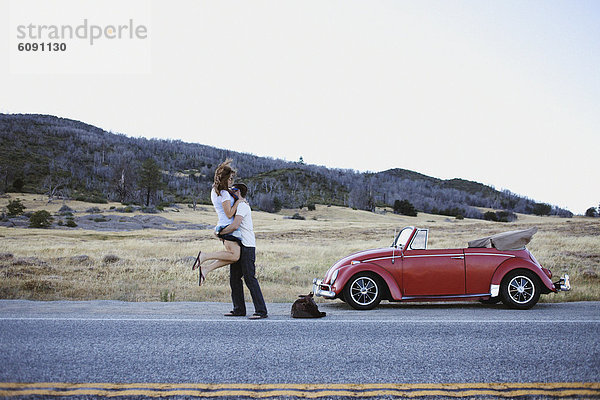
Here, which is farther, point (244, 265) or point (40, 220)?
point (40, 220)

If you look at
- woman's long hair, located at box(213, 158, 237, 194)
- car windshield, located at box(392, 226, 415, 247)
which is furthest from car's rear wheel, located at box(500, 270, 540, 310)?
woman's long hair, located at box(213, 158, 237, 194)

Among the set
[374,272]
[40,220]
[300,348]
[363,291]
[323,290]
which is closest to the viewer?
[300,348]

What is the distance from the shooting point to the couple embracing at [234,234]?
7.62 metres

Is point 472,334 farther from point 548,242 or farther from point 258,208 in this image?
point 258,208

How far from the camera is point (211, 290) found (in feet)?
44.8

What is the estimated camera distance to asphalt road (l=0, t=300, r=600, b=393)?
14.1 feet

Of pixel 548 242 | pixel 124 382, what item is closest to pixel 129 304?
pixel 124 382

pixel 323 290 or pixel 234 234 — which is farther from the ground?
pixel 234 234

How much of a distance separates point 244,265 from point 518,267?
5.24 m

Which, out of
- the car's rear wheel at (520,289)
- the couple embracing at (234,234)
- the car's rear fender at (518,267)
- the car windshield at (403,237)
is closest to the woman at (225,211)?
the couple embracing at (234,234)

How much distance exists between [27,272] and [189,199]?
85.7 meters

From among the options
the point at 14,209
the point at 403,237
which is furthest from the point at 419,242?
the point at 14,209

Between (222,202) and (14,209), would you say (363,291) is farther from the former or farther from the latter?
(14,209)

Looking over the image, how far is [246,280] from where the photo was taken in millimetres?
7840
